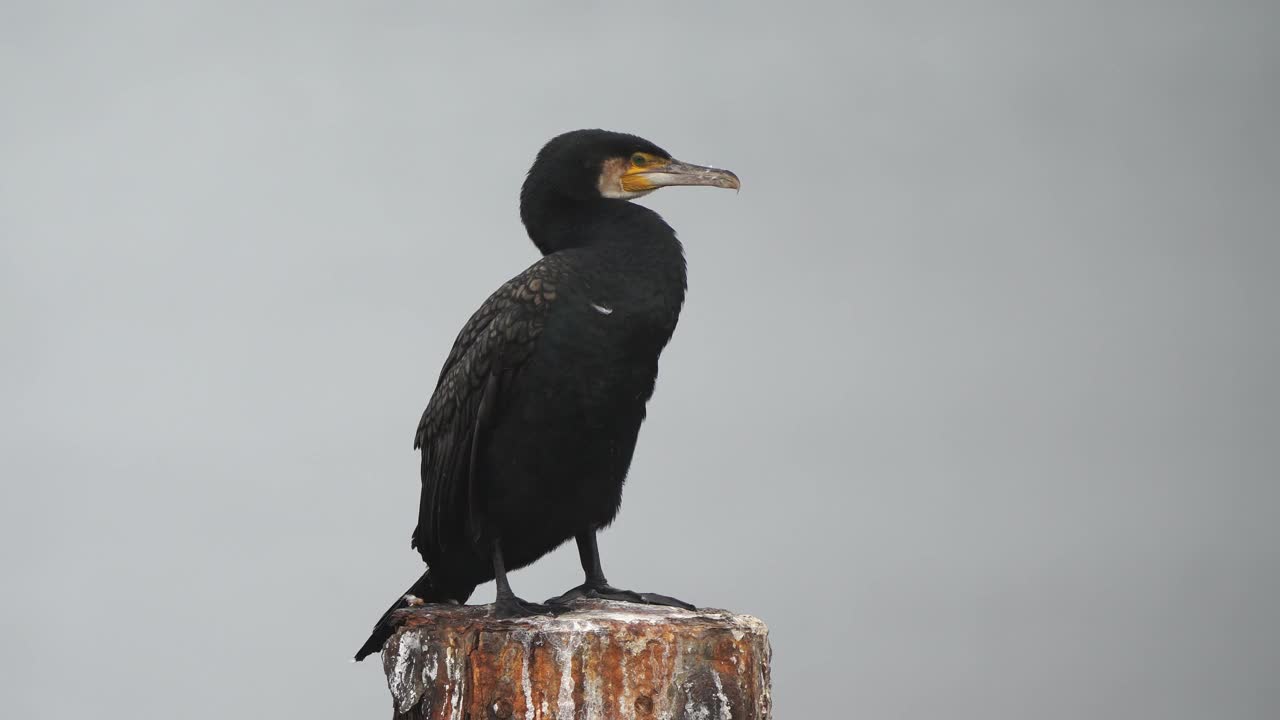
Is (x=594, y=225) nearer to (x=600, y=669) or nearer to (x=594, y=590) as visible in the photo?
(x=594, y=590)

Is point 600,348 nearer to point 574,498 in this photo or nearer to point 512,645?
point 574,498

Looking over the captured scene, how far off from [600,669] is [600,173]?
1.73 metres

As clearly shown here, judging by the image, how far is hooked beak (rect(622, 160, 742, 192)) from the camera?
172 inches

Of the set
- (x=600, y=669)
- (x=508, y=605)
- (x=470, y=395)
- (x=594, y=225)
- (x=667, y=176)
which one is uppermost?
(x=667, y=176)

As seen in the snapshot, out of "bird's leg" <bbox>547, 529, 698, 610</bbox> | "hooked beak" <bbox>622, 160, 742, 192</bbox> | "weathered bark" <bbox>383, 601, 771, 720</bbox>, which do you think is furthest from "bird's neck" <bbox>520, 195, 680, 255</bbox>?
"weathered bark" <bbox>383, 601, 771, 720</bbox>

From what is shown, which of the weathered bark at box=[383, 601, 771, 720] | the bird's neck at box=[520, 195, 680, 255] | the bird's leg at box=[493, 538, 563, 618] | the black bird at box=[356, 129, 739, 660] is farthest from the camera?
the bird's neck at box=[520, 195, 680, 255]

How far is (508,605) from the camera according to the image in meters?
3.84

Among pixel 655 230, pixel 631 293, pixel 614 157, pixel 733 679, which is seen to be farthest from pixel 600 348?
pixel 733 679

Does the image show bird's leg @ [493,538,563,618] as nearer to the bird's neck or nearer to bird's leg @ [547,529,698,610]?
bird's leg @ [547,529,698,610]

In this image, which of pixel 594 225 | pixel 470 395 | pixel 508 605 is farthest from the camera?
pixel 594 225

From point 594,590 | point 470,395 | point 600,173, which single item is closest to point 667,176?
point 600,173

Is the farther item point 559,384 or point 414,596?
point 414,596

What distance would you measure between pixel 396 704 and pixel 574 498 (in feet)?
2.72

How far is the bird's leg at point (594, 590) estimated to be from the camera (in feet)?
13.2
